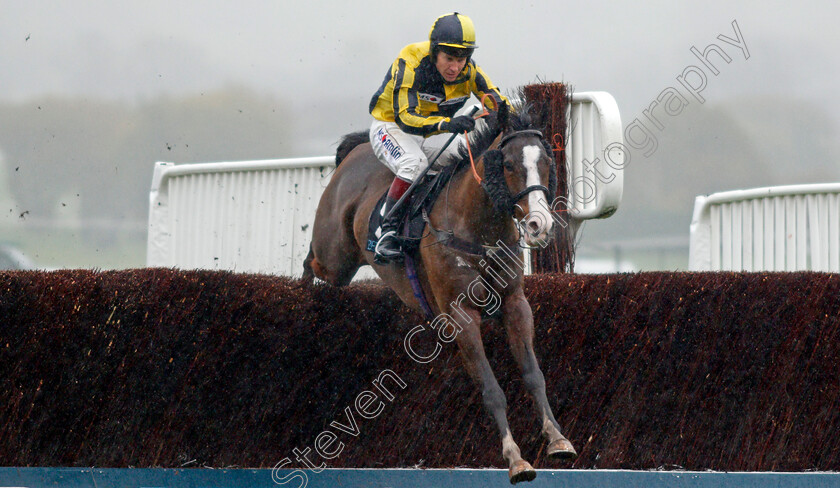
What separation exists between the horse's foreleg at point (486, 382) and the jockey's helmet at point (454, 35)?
148cm

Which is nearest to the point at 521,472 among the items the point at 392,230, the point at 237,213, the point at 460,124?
the point at 392,230

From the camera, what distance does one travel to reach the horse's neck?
16.5 ft

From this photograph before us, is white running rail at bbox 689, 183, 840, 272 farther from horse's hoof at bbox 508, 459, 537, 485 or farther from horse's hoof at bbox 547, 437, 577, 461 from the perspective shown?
horse's hoof at bbox 508, 459, 537, 485

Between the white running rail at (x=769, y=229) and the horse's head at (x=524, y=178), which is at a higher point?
the horse's head at (x=524, y=178)

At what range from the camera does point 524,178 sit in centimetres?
463

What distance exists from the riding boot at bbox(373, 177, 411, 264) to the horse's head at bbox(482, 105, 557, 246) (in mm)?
826

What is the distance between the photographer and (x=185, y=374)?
5734 mm

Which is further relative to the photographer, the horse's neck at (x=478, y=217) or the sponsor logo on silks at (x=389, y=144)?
the sponsor logo on silks at (x=389, y=144)

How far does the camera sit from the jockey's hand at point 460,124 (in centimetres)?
519

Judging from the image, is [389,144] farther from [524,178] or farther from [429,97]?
[524,178]

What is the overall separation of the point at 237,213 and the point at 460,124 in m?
4.44

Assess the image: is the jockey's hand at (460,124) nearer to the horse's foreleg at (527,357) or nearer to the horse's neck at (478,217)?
the horse's neck at (478,217)

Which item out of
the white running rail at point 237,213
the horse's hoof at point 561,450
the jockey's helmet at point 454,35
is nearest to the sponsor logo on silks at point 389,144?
the jockey's helmet at point 454,35

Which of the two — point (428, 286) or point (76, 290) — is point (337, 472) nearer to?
point (428, 286)
